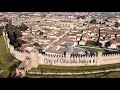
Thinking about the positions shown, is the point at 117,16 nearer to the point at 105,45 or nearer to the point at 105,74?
the point at 105,45

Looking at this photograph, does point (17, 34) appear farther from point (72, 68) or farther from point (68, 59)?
point (72, 68)

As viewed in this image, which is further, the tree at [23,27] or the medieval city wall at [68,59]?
the tree at [23,27]

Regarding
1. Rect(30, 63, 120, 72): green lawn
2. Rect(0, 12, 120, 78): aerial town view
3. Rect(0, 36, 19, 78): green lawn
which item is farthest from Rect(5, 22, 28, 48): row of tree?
Rect(30, 63, 120, 72): green lawn

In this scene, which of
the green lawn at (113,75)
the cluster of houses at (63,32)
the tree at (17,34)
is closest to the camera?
the green lawn at (113,75)

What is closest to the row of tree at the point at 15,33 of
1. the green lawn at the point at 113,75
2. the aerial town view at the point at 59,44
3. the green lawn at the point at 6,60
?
the aerial town view at the point at 59,44

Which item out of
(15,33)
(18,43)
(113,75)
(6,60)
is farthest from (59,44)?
(113,75)

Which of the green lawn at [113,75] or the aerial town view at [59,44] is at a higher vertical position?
the aerial town view at [59,44]

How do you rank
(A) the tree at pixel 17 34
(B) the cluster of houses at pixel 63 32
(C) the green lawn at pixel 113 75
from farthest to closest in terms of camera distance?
(A) the tree at pixel 17 34 → (B) the cluster of houses at pixel 63 32 → (C) the green lawn at pixel 113 75

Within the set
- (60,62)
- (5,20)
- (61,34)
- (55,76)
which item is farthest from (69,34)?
(5,20)

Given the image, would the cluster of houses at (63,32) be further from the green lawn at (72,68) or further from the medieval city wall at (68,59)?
the green lawn at (72,68)
